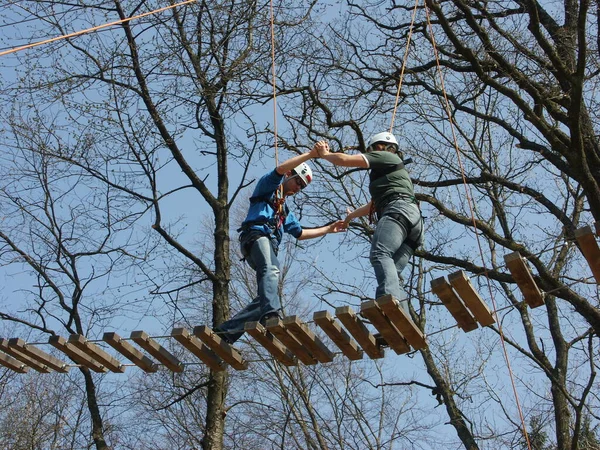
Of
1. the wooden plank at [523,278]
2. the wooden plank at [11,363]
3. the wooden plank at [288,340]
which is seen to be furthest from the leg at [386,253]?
Result: the wooden plank at [11,363]

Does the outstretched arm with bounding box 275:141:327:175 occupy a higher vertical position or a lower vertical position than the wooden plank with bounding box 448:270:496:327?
higher

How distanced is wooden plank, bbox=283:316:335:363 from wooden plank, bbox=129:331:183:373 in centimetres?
112

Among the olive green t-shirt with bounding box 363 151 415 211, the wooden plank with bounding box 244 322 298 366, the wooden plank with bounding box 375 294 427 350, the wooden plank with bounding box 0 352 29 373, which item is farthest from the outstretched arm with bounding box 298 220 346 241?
the wooden plank with bounding box 0 352 29 373

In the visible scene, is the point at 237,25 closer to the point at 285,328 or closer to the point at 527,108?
the point at 527,108

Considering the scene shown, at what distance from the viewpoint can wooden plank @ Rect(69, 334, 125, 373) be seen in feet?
23.0

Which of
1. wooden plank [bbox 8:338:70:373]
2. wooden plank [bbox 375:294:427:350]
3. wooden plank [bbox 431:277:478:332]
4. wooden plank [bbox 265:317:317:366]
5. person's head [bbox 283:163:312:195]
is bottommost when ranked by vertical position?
wooden plank [bbox 375:294:427:350]

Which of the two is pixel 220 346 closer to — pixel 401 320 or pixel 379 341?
pixel 379 341

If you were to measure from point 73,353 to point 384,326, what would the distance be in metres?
2.54

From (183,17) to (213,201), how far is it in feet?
7.31

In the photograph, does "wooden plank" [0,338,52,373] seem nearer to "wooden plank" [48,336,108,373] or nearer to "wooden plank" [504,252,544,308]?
"wooden plank" [48,336,108,373]

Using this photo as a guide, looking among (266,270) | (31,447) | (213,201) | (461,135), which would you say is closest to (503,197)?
(461,135)

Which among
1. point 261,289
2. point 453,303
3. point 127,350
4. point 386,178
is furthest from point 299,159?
point 127,350

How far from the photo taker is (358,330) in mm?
6348

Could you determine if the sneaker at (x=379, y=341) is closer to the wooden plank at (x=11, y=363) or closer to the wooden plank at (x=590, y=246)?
the wooden plank at (x=590, y=246)
